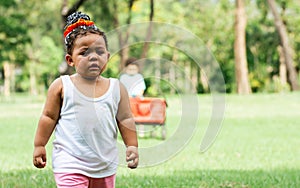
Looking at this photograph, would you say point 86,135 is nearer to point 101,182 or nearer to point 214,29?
point 101,182

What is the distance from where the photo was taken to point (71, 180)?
10.3 ft

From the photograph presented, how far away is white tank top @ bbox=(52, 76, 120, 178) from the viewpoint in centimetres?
316

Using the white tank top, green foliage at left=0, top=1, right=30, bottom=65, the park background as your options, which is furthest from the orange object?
green foliage at left=0, top=1, right=30, bottom=65

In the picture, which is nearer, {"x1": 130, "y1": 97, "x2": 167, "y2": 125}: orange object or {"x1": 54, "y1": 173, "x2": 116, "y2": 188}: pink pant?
{"x1": 54, "y1": 173, "x2": 116, "y2": 188}: pink pant

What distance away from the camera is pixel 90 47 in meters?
3.23

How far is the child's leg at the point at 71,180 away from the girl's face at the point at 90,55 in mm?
478

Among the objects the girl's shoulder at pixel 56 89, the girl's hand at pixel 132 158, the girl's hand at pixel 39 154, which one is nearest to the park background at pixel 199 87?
the girl's shoulder at pixel 56 89

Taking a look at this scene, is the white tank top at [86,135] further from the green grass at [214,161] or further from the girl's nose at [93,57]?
the green grass at [214,161]

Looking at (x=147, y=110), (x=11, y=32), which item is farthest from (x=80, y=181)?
(x=11, y=32)

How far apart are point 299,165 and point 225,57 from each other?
153 feet

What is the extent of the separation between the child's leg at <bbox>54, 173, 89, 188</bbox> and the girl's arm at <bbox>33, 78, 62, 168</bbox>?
0.58 feet

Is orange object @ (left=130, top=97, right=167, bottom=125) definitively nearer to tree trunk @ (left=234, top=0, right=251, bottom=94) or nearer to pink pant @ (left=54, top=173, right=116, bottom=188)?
pink pant @ (left=54, top=173, right=116, bottom=188)

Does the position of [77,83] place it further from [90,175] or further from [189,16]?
[189,16]

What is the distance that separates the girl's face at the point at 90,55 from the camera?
319 cm
